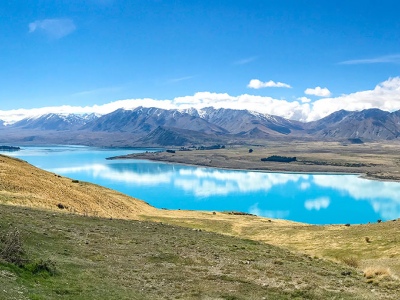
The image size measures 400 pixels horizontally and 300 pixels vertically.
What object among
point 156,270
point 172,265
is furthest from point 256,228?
point 156,270

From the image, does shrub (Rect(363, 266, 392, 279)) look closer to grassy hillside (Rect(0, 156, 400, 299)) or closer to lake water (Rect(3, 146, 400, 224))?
grassy hillside (Rect(0, 156, 400, 299))

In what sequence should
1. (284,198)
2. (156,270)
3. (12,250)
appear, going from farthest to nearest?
(284,198)
(156,270)
(12,250)

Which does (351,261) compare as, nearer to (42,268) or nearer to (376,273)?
(376,273)

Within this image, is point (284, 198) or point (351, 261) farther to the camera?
point (284, 198)

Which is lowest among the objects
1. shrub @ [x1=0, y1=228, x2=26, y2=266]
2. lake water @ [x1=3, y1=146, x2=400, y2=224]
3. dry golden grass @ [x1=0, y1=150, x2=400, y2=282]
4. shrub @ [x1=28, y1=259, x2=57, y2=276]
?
lake water @ [x1=3, y1=146, x2=400, y2=224]

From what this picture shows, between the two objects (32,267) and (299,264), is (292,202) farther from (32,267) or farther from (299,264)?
(32,267)

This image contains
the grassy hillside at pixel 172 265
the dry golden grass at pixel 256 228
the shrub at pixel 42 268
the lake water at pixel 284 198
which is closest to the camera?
the grassy hillside at pixel 172 265

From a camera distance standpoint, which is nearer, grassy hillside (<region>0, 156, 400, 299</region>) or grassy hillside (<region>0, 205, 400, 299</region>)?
grassy hillside (<region>0, 205, 400, 299</region>)

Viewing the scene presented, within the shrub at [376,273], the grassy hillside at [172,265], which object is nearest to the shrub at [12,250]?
the grassy hillside at [172,265]

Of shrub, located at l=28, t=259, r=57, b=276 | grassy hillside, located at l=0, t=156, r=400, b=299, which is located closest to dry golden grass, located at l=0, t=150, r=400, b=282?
grassy hillside, located at l=0, t=156, r=400, b=299

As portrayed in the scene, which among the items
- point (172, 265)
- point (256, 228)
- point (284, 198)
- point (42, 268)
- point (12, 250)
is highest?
point (12, 250)

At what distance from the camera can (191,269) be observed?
76.0ft

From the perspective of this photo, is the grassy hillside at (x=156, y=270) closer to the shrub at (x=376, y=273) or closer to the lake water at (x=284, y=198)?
the shrub at (x=376, y=273)

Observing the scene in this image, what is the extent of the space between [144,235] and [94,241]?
624 centimetres
